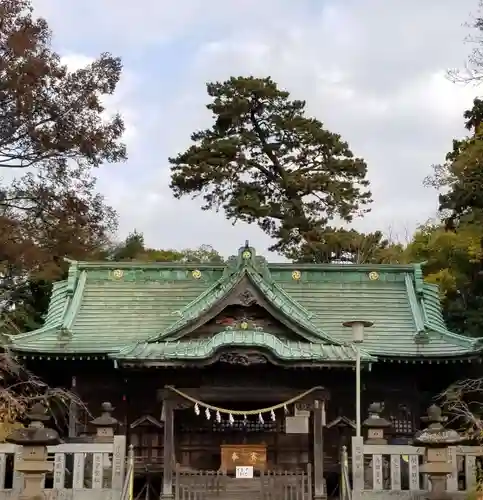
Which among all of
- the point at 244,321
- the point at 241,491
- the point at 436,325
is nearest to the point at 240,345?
the point at 244,321

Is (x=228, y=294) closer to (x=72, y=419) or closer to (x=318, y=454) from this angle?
(x=318, y=454)

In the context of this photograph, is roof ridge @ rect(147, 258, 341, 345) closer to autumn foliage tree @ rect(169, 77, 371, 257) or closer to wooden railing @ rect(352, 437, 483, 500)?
wooden railing @ rect(352, 437, 483, 500)

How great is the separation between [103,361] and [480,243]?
13.8 metres

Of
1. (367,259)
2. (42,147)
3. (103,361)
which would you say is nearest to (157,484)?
(103,361)

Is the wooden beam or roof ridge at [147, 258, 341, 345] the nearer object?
the wooden beam

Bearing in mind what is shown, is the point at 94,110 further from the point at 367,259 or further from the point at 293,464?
the point at 367,259

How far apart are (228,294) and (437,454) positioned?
6.98m

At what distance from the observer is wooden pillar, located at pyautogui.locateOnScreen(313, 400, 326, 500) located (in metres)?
16.6

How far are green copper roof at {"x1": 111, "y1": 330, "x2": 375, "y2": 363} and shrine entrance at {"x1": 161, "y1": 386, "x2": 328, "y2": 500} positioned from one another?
0.91 m

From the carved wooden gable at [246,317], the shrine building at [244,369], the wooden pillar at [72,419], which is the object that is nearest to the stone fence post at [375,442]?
the shrine building at [244,369]

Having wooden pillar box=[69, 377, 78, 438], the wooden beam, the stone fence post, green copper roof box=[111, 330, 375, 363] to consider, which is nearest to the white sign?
the wooden beam

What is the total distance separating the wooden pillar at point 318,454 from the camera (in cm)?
1664

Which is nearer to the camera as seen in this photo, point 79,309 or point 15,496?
point 15,496

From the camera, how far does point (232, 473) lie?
1831 cm
